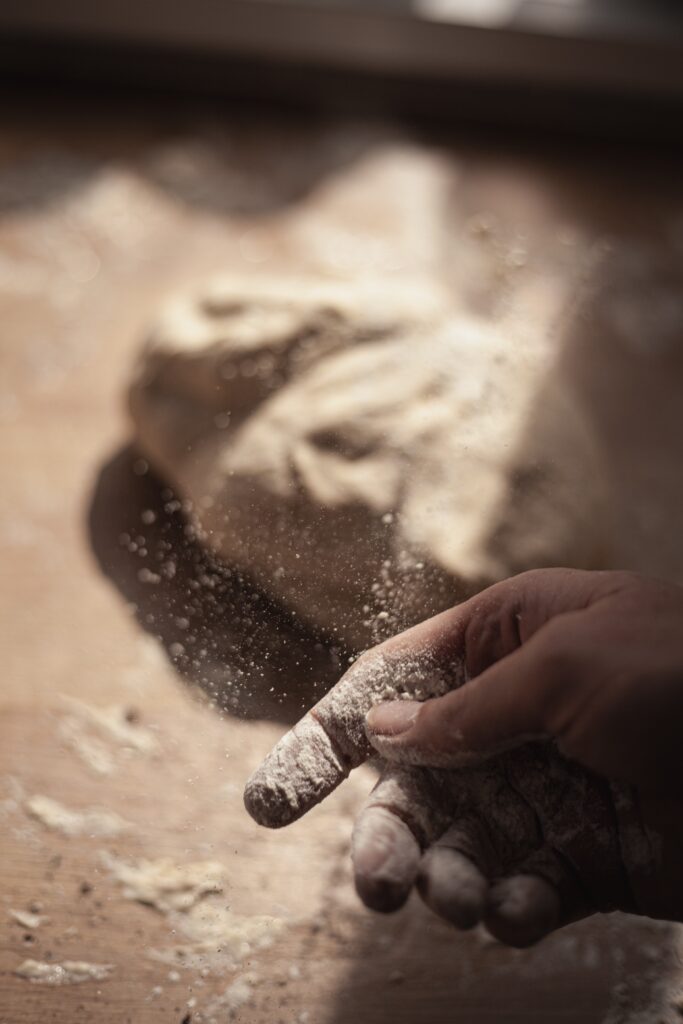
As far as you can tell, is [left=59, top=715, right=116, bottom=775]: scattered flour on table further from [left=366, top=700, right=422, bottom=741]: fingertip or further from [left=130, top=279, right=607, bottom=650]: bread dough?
[left=366, top=700, right=422, bottom=741]: fingertip

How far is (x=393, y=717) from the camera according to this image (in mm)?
506

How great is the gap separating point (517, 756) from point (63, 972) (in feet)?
1.22

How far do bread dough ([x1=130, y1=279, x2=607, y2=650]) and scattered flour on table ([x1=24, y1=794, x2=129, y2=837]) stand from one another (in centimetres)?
25

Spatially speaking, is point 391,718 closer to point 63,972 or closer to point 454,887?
point 454,887

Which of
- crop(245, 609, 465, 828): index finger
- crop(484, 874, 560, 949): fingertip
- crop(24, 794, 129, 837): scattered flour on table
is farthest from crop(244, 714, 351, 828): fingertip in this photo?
crop(24, 794, 129, 837): scattered flour on table

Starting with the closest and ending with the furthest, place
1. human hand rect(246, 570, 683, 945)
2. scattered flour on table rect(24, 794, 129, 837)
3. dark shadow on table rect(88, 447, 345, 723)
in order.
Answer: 1. human hand rect(246, 570, 683, 945)
2. dark shadow on table rect(88, 447, 345, 723)
3. scattered flour on table rect(24, 794, 129, 837)

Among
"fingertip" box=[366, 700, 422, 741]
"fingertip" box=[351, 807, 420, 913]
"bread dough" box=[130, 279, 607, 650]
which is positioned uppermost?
"bread dough" box=[130, 279, 607, 650]

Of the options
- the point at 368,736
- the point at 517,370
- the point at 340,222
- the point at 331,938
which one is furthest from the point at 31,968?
the point at 340,222

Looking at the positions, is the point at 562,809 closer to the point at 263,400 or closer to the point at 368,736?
the point at 368,736

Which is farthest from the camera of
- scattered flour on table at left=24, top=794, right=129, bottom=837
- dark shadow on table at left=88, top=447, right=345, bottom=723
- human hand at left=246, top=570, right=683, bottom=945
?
scattered flour on table at left=24, top=794, right=129, bottom=837

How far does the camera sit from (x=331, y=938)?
2.11 feet

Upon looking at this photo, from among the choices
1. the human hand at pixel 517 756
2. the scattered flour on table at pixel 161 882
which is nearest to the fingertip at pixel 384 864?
the human hand at pixel 517 756

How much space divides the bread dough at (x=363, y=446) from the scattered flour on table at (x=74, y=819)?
0.84 ft

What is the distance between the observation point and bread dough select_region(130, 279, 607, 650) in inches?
24.4
